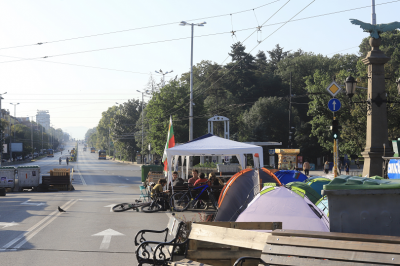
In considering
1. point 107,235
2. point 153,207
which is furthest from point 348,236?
point 153,207

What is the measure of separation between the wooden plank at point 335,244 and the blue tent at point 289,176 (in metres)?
15.3

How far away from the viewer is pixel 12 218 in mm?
14734

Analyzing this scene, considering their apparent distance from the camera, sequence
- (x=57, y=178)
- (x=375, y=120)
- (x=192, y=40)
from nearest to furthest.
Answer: (x=375, y=120)
(x=57, y=178)
(x=192, y=40)

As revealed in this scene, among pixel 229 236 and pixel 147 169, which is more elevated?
pixel 229 236

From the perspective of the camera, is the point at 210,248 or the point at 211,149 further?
the point at 211,149

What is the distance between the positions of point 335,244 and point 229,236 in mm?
2036

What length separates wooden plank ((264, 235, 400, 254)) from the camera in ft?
12.8

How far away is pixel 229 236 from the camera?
19.7 ft

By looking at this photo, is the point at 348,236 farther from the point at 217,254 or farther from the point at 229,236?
the point at 217,254

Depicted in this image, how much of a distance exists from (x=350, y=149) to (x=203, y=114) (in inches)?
821

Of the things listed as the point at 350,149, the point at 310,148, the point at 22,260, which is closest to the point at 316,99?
the point at 350,149

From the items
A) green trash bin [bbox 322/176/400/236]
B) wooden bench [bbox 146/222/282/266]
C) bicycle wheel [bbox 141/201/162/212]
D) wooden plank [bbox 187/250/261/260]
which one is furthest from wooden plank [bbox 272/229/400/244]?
bicycle wheel [bbox 141/201/162/212]

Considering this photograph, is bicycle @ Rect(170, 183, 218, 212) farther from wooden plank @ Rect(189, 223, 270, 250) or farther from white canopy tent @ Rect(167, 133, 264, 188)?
wooden plank @ Rect(189, 223, 270, 250)

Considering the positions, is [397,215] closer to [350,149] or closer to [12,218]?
[12,218]
